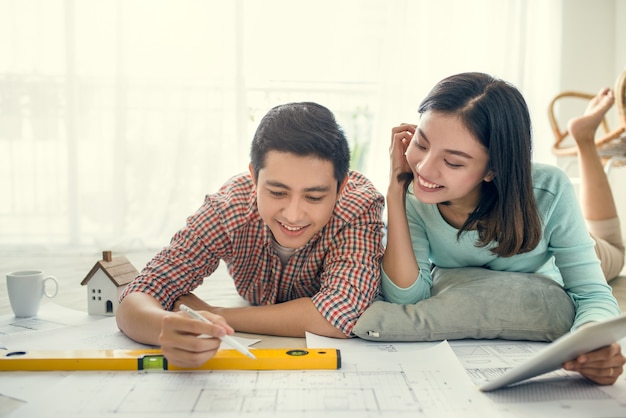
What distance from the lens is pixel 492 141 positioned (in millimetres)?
1187

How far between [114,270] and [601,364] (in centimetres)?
103

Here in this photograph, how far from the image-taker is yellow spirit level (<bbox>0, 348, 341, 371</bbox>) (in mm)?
931

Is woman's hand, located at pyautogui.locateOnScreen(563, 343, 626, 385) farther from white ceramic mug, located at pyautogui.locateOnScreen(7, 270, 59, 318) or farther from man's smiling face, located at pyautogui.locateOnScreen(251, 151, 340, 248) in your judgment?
white ceramic mug, located at pyautogui.locateOnScreen(7, 270, 59, 318)

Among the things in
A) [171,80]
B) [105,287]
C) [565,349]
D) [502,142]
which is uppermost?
[171,80]

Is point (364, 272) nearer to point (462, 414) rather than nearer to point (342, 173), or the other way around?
A: point (342, 173)

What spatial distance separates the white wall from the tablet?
111 inches

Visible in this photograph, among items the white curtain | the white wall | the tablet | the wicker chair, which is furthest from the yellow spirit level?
the white wall

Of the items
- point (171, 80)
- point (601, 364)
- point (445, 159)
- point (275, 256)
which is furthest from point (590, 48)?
point (601, 364)

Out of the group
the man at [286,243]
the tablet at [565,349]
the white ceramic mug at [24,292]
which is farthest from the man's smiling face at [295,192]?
the white ceramic mug at [24,292]

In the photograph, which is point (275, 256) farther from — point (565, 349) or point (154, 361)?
point (565, 349)

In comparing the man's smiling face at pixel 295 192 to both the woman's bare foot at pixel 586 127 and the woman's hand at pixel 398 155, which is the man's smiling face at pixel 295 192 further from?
the woman's bare foot at pixel 586 127

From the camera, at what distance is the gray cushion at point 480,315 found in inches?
46.3

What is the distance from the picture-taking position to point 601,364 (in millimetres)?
873

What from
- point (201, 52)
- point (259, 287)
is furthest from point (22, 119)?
point (259, 287)
